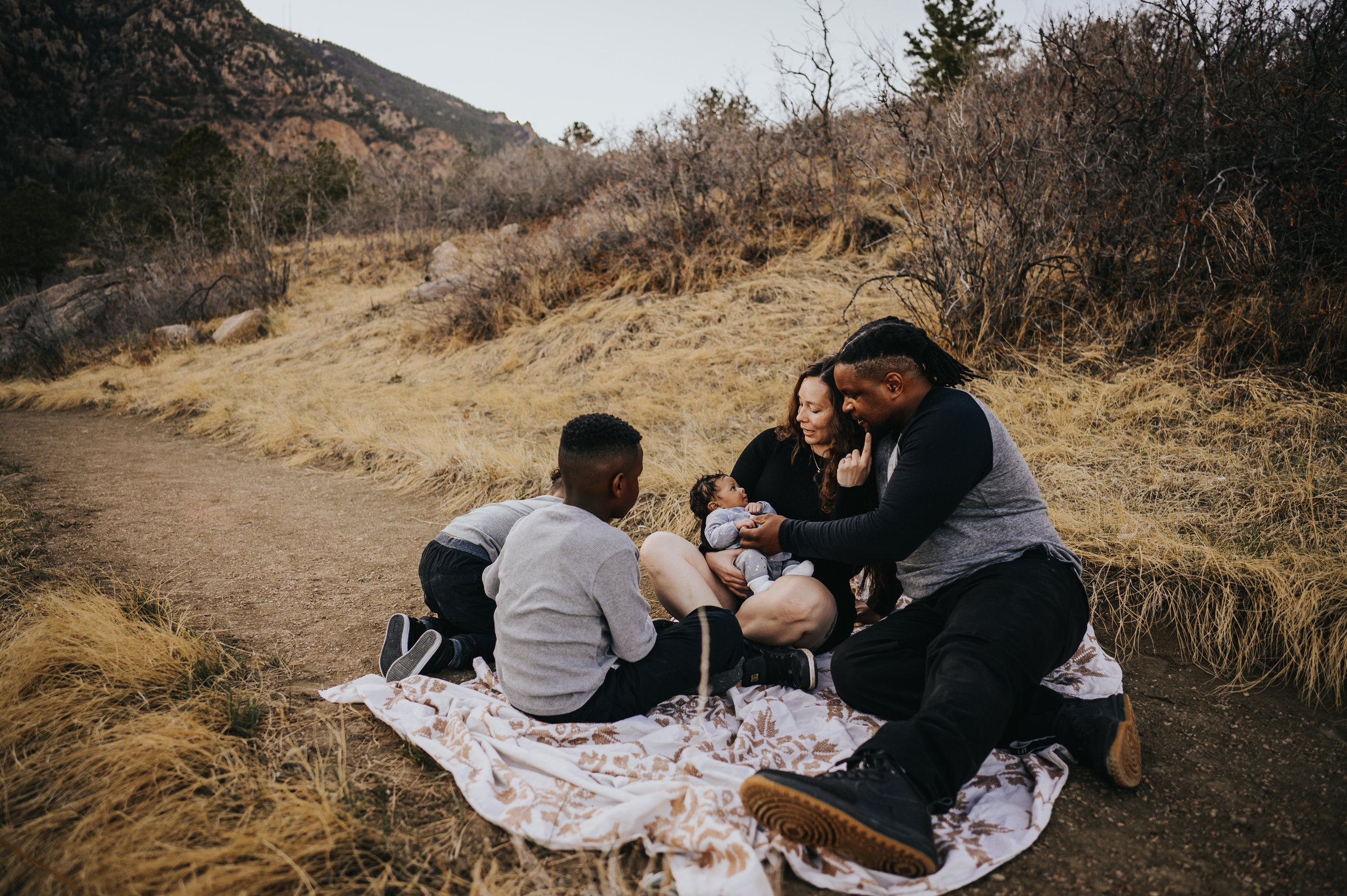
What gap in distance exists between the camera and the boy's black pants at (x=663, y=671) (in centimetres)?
228

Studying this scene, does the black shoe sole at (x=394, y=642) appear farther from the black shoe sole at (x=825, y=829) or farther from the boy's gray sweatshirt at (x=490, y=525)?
the black shoe sole at (x=825, y=829)

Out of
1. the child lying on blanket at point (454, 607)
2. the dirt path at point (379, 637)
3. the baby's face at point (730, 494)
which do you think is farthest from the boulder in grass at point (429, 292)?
the baby's face at point (730, 494)

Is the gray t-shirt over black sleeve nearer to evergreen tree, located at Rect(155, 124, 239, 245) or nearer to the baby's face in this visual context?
the baby's face

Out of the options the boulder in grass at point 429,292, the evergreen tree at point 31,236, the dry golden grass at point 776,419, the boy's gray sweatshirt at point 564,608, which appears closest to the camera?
the boy's gray sweatshirt at point 564,608

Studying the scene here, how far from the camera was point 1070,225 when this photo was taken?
537cm

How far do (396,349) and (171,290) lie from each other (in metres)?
7.87

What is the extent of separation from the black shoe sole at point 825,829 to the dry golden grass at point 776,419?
1.94 m

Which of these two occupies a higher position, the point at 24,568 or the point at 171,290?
the point at 171,290

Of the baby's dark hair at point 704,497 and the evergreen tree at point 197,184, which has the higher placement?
the evergreen tree at point 197,184

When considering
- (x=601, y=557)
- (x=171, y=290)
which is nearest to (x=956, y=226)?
(x=601, y=557)

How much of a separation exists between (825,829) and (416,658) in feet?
5.92

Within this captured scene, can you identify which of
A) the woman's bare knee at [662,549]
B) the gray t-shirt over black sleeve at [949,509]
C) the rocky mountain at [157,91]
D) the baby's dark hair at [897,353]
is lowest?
the woman's bare knee at [662,549]

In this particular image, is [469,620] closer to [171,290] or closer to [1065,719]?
[1065,719]

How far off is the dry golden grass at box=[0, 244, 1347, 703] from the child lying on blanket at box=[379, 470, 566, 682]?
1.55 metres
